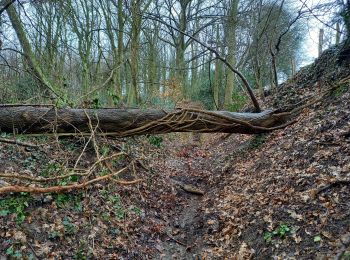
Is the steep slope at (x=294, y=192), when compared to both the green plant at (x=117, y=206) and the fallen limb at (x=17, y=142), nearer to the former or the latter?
the green plant at (x=117, y=206)

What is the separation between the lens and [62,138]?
6.14m

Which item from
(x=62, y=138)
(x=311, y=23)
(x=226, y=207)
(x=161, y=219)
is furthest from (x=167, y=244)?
(x=311, y=23)

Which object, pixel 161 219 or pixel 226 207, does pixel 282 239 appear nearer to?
pixel 226 207

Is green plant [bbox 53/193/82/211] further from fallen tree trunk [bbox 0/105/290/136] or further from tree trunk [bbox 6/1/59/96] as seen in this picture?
tree trunk [bbox 6/1/59/96]

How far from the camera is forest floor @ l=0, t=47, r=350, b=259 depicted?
12.1 feet

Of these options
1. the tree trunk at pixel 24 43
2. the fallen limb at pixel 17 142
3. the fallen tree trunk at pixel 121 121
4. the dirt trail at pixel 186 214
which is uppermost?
the tree trunk at pixel 24 43

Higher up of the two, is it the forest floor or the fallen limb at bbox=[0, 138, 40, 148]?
the fallen limb at bbox=[0, 138, 40, 148]

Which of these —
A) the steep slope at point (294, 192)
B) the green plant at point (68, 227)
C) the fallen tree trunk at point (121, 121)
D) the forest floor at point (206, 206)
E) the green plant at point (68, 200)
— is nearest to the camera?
the steep slope at point (294, 192)

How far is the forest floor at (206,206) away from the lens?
369cm

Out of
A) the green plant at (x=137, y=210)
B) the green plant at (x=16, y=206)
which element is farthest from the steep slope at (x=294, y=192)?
the green plant at (x=16, y=206)

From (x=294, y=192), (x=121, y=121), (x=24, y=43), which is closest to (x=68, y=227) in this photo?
(x=121, y=121)

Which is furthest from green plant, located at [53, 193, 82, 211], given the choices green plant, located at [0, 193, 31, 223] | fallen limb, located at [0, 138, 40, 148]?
fallen limb, located at [0, 138, 40, 148]

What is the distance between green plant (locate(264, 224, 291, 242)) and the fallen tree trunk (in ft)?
10.7

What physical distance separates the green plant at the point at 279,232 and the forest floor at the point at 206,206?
0.04 ft
